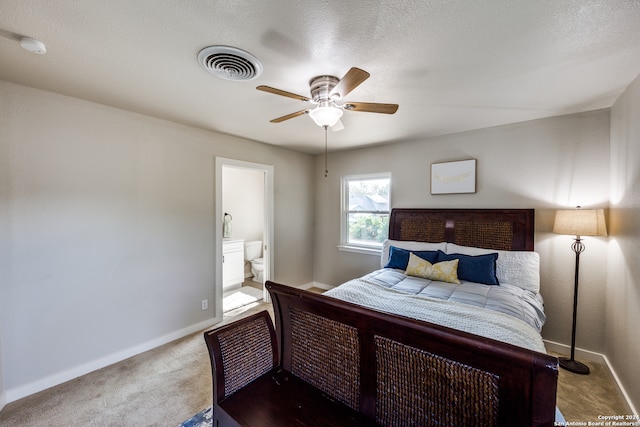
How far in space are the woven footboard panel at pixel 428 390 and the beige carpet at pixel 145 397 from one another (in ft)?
5.13

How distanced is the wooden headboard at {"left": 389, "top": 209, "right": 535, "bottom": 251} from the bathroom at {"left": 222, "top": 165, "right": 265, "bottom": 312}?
2.67 meters

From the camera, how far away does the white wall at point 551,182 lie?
8.13 feet

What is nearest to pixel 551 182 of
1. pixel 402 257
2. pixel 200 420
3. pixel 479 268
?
pixel 479 268

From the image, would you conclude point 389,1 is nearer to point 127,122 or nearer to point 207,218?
point 127,122

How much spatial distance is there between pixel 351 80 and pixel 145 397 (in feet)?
9.18

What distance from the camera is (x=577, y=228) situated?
229 cm

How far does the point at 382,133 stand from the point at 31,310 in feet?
12.7

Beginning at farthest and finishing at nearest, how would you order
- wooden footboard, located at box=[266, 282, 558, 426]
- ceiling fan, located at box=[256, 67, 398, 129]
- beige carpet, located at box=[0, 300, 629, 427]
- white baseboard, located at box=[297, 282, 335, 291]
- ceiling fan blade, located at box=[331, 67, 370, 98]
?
white baseboard, located at box=[297, 282, 335, 291], beige carpet, located at box=[0, 300, 629, 427], ceiling fan, located at box=[256, 67, 398, 129], ceiling fan blade, located at box=[331, 67, 370, 98], wooden footboard, located at box=[266, 282, 558, 426]

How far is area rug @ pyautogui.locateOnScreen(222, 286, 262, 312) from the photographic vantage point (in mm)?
3883

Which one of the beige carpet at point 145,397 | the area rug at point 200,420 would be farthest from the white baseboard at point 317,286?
the area rug at point 200,420

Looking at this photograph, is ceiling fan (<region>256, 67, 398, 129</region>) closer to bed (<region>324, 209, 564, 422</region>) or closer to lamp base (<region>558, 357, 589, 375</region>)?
bed (<region>324, 209, 564, 422</region>)

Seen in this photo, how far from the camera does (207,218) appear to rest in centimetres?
320

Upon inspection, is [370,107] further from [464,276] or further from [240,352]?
[464,276]

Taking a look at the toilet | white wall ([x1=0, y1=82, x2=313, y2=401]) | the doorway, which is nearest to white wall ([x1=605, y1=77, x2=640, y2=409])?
the doorway
